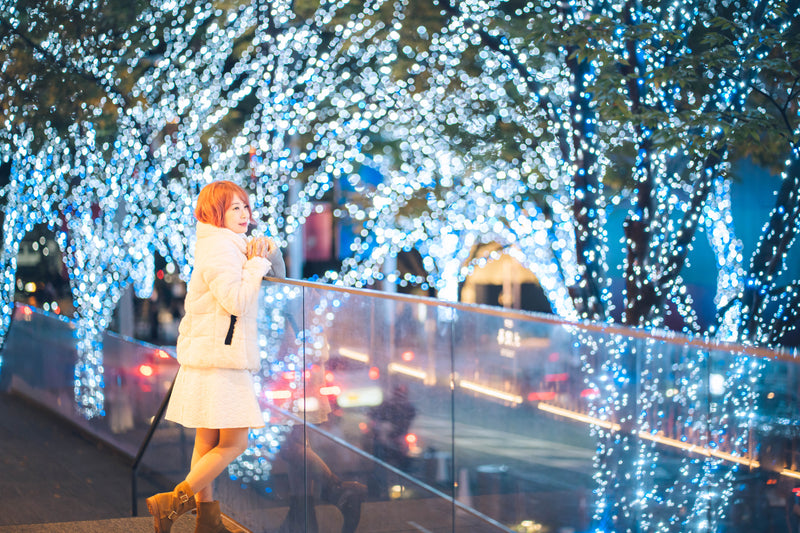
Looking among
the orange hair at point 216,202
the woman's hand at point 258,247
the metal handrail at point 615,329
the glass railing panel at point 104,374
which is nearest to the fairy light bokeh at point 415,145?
the glass railing panel at point 104,374

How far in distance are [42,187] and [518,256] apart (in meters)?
5.15

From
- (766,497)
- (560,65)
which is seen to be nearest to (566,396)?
(766,497)

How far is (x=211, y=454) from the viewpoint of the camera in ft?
10.6

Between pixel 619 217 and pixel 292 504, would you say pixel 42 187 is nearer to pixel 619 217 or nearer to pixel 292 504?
pixel 292 504

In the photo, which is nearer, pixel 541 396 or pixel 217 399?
pixel 541 396

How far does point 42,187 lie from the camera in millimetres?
9555

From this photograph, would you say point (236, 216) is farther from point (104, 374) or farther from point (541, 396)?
point (104, 374)

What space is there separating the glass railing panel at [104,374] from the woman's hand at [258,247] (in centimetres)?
250

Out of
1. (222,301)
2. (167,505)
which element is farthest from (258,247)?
(167,505)

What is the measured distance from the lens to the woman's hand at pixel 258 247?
3258mm

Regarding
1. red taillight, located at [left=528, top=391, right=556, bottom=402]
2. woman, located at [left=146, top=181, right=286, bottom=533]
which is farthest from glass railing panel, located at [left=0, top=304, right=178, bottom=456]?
red taillight, located at [left=528, top=391, right=556, bottom=402]

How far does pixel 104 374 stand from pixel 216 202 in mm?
4498

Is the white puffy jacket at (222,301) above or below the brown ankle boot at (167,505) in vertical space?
above

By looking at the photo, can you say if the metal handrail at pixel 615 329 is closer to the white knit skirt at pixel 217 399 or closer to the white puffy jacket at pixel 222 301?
the white puffy jacket at pixel 222 301
